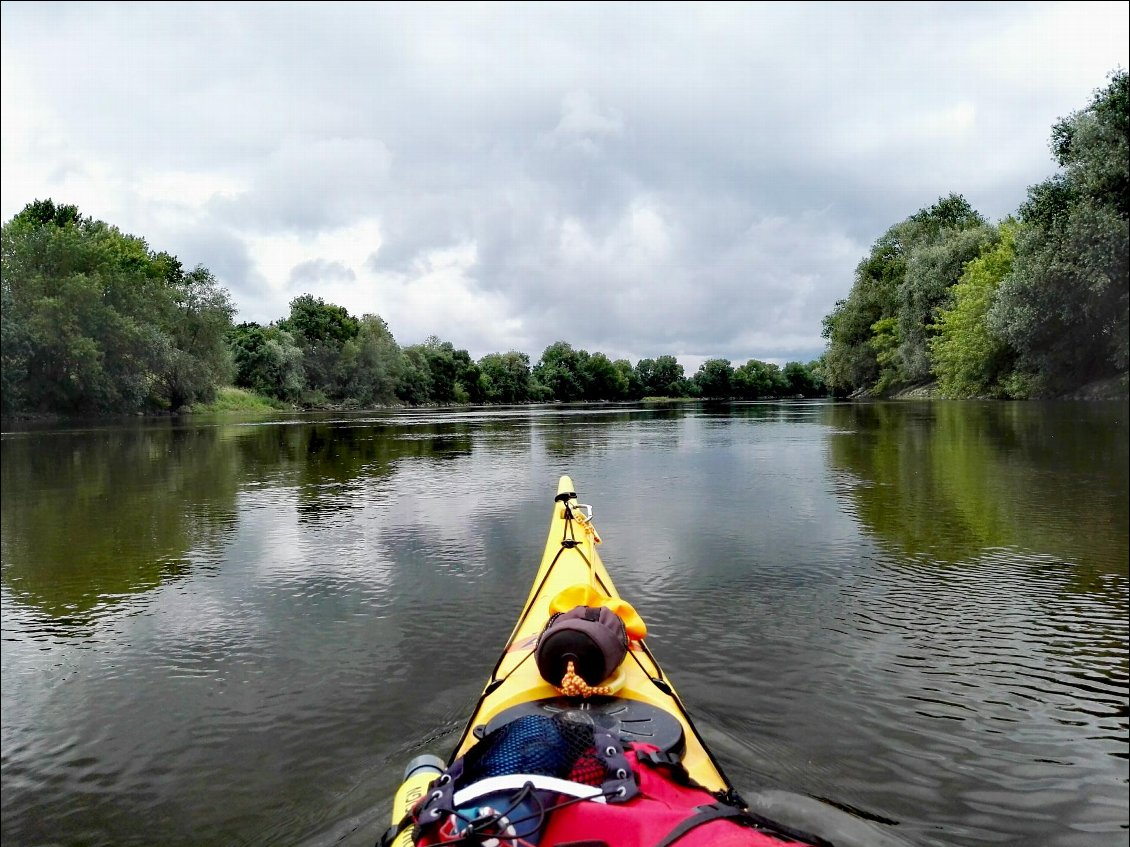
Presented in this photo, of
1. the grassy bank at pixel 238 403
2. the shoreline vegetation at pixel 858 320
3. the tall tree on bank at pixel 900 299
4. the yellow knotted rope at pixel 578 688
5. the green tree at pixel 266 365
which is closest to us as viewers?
the yellow knotted rope at pixel 578 688

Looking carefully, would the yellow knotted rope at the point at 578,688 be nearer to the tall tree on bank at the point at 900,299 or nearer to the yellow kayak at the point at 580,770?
the yellow kayak at the point at 580,770

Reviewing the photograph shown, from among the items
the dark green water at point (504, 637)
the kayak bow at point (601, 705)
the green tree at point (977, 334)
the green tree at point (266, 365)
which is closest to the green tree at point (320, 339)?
the green tree at point (266, 365)

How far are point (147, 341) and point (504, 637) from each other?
160 ft

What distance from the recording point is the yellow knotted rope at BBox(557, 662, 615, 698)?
10.7ft

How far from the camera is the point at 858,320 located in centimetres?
6419

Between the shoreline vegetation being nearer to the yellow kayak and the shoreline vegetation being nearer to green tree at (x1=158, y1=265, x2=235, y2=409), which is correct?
green tree at (x1=158, y1=265, x2=235, y2=409)

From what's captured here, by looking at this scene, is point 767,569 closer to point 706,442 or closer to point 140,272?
point 706,442

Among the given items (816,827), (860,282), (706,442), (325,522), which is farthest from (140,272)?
(816,827)

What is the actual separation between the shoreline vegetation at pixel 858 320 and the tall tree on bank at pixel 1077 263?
0.23 ft

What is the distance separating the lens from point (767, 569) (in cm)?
795

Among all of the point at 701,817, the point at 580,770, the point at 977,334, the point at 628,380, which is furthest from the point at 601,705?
the point at 628,380

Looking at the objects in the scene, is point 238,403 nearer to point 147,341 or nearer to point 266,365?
point 266,365

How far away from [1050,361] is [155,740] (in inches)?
1518

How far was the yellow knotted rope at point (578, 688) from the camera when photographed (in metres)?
3.26
